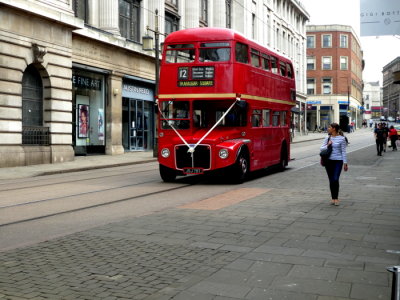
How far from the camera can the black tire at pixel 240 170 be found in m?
14.9

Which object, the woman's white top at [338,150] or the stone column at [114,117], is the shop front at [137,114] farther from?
the woman's white top at [338,150]

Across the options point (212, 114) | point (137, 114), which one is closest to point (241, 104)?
point (212, 114)

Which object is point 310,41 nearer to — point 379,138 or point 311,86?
point 311,86

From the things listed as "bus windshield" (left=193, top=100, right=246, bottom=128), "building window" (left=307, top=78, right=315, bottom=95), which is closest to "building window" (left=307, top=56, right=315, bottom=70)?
"building window" (left=307, top=78, right=315, bottom=95)

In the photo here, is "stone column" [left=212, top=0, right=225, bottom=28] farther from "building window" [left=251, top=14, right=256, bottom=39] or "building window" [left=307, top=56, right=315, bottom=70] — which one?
"building window" [left=307, top=56, right=315, bottom=70]

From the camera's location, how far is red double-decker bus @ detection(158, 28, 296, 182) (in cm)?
1484

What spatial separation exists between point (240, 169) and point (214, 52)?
10.8 ft

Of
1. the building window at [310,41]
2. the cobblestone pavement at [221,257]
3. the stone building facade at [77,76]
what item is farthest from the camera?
the building window at [310,41]

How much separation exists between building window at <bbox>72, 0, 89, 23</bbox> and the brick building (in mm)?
65639

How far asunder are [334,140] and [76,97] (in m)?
18.1

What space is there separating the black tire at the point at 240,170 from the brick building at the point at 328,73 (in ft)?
247

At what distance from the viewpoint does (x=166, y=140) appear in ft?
50.6

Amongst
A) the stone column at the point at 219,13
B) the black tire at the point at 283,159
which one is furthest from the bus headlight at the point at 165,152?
the stone column at the point at 219,13

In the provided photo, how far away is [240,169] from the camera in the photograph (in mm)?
15094
